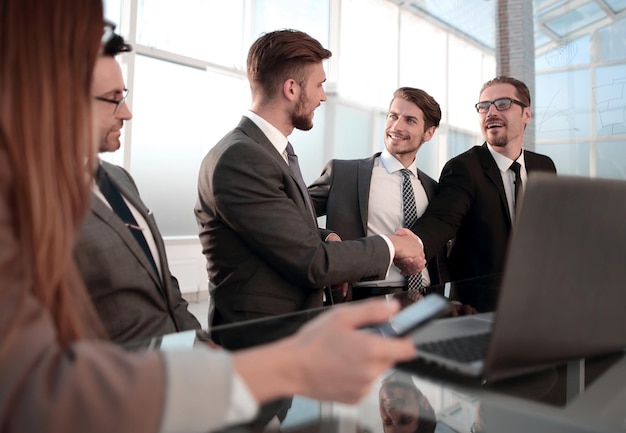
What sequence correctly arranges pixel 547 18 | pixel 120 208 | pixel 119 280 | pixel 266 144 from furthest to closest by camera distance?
1. pixel 547 18
2. pixel 266 144
3. pixel 120 208
4. pixel 119 280

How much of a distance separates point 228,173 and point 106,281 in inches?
26.7

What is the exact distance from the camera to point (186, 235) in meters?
6.77

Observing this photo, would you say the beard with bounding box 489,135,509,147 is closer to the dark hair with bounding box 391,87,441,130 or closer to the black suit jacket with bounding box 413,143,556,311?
the black suit jacket with bounding box 413,143,556,311

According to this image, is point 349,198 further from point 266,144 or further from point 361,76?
point 361,76

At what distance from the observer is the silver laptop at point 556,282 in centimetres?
79

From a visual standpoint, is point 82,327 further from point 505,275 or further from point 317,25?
point 317,25

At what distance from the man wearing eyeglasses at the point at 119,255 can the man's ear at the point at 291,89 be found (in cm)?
74

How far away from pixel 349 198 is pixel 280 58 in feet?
3.02

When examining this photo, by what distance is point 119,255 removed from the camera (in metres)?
1.36

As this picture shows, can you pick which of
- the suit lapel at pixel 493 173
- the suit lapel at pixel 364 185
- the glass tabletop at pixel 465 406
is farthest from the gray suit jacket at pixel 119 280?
the suit lapel at pixel 493 173

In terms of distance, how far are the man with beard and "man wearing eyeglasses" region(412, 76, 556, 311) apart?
0.51 meters

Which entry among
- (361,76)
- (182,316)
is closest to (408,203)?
(182,316)

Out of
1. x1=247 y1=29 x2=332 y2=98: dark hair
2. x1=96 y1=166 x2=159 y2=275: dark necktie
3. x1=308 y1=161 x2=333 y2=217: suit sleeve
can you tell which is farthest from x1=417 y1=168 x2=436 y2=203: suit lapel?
x1=96 y1=166 x2=159 y2=275: dark necktie

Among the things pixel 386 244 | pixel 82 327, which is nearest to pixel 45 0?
pixel 82 327
